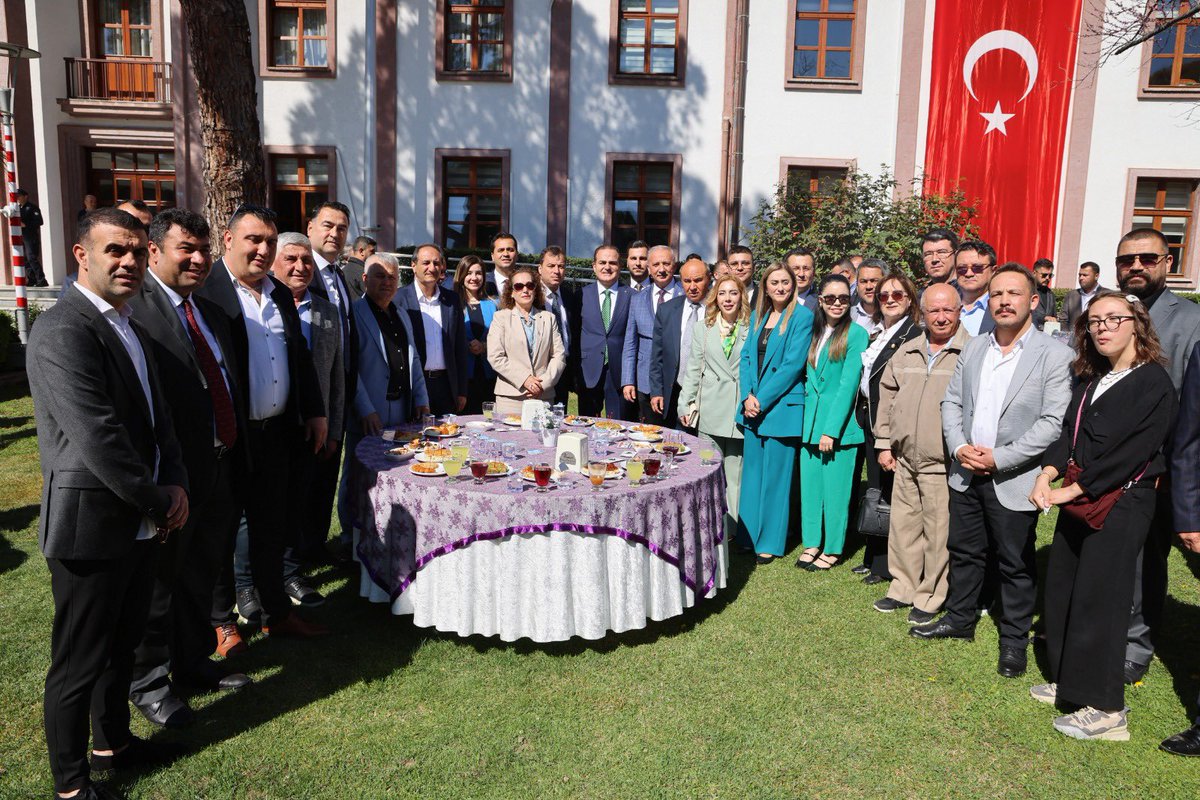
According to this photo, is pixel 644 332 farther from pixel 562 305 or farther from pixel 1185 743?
pixel 1185 743

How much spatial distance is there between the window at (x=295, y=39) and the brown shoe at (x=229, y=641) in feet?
44.7

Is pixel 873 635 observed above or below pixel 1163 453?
below

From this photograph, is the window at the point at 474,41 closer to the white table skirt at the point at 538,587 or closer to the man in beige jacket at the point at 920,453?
the man in beige jacket at the point at 920,453

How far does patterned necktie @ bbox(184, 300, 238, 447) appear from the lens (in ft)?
10.7

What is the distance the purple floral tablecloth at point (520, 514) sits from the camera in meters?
3.70

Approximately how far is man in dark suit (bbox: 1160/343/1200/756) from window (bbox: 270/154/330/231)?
14.9m

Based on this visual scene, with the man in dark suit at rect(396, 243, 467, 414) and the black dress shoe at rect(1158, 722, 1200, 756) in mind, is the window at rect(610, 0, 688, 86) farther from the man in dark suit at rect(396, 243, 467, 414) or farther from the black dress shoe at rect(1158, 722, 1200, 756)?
the black dress shoe at rect(1158, 722, 1200, 756)

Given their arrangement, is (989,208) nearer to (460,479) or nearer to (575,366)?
(575,366)

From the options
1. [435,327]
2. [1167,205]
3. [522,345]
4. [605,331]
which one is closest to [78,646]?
[435,327]

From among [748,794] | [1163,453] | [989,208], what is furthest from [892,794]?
[989,208]

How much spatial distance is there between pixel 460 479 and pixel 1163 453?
3.08 metres

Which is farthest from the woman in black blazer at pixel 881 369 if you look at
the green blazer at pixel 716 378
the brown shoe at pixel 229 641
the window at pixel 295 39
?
the window at pixel 295 39

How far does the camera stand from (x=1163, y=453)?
11.1 feet

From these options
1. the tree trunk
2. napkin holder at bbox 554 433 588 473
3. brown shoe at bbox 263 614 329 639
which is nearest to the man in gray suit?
napkin holder at bbox 554 433 588 473
